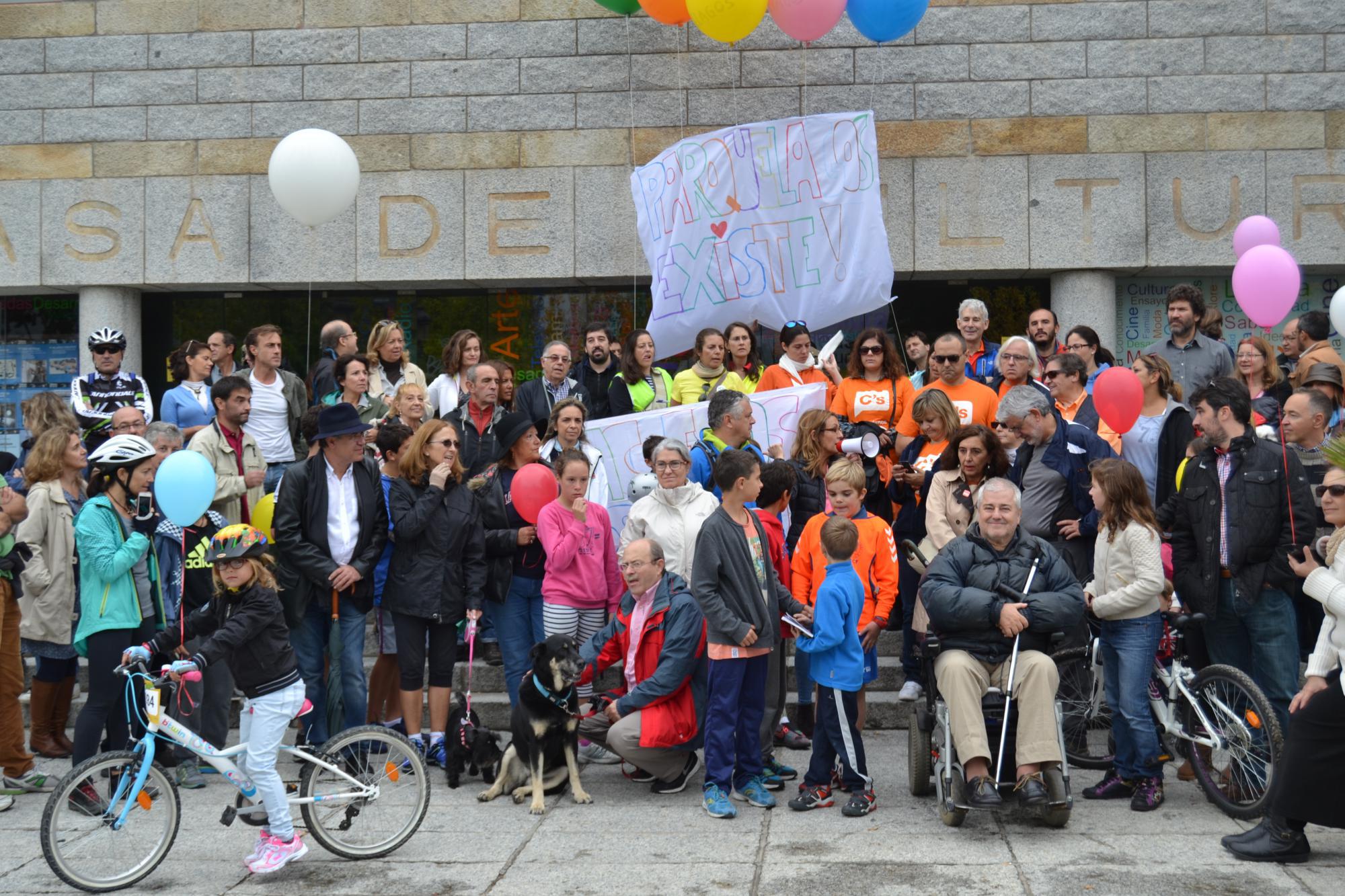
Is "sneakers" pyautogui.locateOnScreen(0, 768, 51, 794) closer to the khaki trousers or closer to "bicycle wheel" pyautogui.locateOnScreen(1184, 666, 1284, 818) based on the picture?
the khaki trousers

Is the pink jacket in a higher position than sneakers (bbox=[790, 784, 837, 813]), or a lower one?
higher

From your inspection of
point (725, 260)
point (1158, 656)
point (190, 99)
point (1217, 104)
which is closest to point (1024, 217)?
point (1217, 104)

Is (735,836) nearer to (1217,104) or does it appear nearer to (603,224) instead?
(603,224)

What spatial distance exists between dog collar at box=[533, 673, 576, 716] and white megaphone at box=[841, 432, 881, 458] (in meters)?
2.66

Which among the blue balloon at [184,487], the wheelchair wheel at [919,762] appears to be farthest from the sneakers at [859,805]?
the blue balloon at [184,487]

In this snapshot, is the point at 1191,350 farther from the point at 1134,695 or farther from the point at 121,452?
the point at 121,452

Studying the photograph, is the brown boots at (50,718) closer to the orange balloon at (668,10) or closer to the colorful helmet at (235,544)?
the colorful helmet at (235,544)

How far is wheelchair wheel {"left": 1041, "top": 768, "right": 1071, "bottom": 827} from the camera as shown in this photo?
638 cm

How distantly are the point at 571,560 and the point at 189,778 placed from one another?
2.58 m

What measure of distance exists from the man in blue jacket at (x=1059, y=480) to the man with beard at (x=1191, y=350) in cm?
205

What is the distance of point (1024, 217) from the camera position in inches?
477

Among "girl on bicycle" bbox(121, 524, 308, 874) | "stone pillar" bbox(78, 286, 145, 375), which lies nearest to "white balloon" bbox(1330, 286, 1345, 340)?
"girl on bicycle" bbox(121, 524, 308, 874)

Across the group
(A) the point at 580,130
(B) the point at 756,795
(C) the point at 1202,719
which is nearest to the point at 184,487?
(B) the point at 756,795

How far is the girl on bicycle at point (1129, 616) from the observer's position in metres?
6.89
